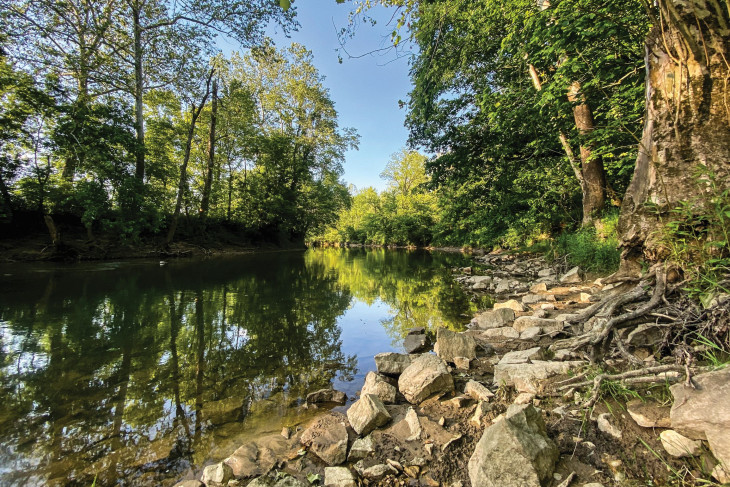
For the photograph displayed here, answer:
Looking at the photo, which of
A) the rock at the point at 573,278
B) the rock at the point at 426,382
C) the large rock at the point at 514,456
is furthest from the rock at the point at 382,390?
the rock at the point at 573,278

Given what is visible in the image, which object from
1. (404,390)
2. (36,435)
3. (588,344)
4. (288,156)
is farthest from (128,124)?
(588,344)

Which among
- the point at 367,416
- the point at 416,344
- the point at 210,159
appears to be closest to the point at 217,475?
the point at 367,416

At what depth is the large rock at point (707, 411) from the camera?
49.2 inches

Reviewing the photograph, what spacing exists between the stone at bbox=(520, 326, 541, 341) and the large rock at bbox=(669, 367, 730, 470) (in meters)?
2.26

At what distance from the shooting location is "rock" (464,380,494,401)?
245 cm

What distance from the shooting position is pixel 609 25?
4.84 metres

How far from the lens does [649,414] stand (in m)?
1.65

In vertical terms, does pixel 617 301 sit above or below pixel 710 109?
below

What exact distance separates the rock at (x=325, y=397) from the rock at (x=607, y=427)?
2056 millimetres

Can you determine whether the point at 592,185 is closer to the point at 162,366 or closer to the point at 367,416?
the point at 367,416

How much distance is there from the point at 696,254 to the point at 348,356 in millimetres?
3772

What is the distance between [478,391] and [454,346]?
103cm

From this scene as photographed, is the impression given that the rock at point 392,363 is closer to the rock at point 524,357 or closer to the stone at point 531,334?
the rock at point 524,357

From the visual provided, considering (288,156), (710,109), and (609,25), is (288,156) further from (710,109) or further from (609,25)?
(710,109)
